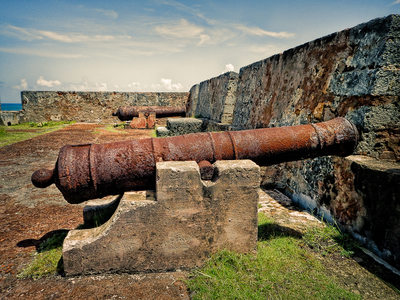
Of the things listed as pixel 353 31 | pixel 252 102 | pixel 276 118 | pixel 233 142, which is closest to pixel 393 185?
pixel 233 142

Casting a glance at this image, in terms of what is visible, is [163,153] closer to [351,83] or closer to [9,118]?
[351,83]

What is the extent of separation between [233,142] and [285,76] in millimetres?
2833

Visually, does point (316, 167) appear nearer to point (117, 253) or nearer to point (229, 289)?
point (229, 289)

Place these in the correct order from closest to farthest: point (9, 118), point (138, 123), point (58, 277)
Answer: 1. point (58, 277)
2. point (138, 123)
3. point (9, 118)

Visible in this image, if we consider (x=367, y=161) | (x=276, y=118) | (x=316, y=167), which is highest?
(x=276, y=118)

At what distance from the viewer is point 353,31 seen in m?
3.16

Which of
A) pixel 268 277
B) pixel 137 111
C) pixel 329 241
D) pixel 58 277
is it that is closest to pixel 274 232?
pixel 329 241

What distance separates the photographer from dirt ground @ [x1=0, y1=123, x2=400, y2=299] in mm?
2123

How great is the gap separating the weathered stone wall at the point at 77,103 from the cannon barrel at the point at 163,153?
15413 mm

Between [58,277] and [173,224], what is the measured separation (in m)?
1.15

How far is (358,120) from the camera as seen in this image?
9.68 ft

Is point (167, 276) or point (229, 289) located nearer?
point (229, 289)

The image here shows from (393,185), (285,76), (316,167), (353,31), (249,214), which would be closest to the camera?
(393,185)

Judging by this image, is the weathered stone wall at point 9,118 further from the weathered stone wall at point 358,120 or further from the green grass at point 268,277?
the green grass at point 268,277
